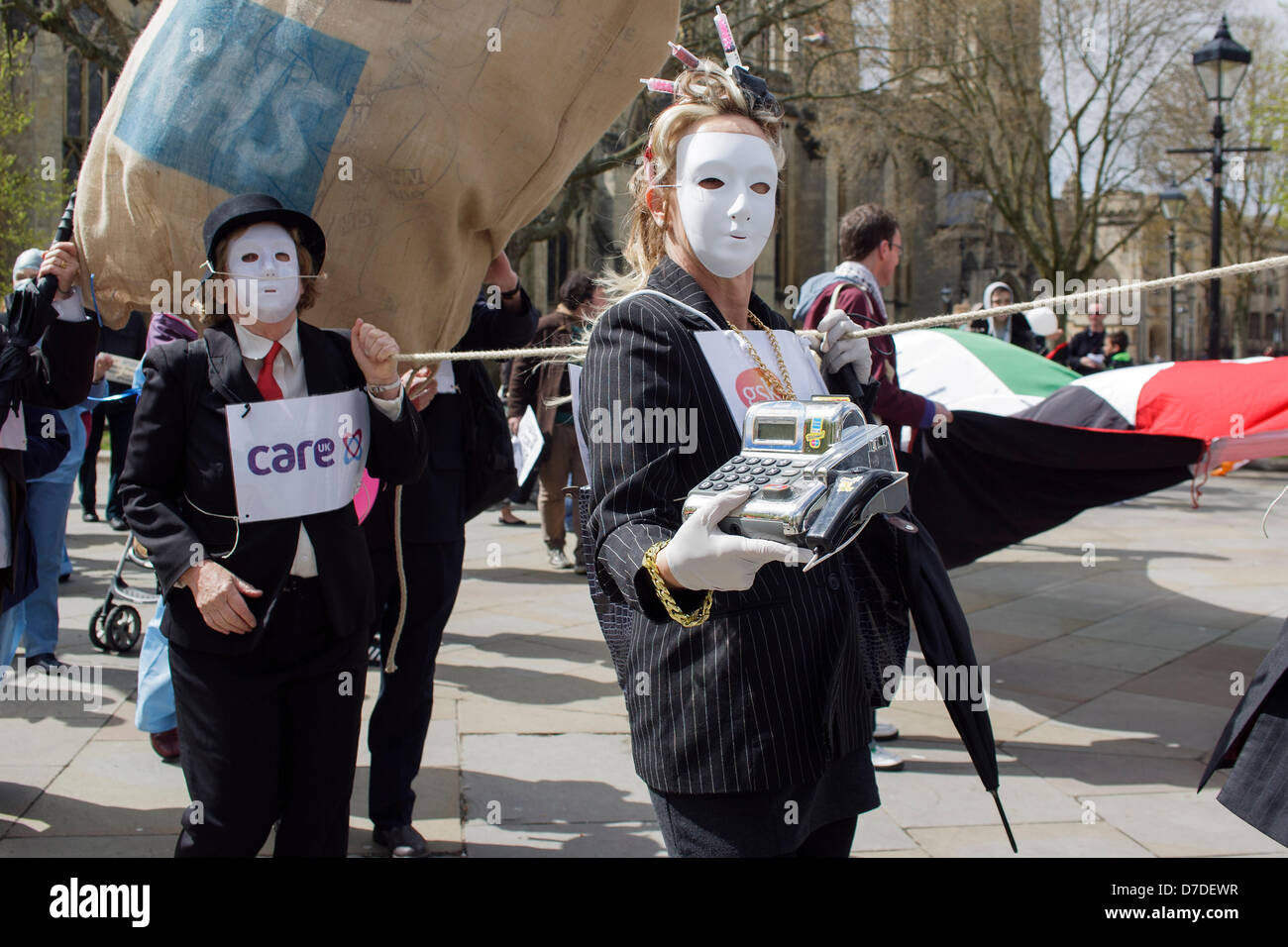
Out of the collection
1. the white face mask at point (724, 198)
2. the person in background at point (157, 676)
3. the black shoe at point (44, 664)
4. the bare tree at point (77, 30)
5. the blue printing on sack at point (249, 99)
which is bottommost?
the black shoe at point (44, 664)

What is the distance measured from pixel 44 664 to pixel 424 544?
278 cm

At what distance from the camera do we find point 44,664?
564 centimetres

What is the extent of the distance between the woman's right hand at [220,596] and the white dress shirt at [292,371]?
0.16m

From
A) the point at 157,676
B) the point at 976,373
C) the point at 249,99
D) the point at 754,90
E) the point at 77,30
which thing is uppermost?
the point at 77,30

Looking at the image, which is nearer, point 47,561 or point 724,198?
point 724,198

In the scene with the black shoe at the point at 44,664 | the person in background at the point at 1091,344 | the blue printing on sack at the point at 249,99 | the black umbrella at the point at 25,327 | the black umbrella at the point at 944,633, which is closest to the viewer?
the black umbrella at the point at 944,633

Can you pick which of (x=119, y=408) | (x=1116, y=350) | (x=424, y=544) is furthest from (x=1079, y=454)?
(x=1116, y=350)

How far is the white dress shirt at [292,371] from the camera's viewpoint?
2.83 meters

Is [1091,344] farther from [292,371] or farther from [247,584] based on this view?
[247,584]

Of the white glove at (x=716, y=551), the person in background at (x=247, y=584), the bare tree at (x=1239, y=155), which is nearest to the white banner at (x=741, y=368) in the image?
the white glove at (x=716, y=551)

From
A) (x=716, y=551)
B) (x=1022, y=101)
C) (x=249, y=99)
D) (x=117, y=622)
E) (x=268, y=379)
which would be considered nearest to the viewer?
(x=716, y=551)

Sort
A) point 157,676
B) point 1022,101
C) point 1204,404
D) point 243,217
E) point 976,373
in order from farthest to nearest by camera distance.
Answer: point 1022,101 < point 976,373 < point 1204,404 < point 157,676 < point 243,217

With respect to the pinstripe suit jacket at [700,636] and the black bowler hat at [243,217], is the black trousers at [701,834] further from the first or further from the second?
the black bowler hat at [243,217]

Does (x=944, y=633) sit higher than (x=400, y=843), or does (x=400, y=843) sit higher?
(x=944, y=633)
